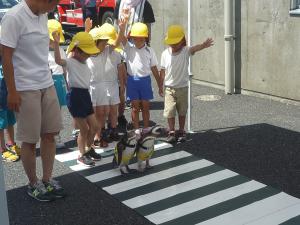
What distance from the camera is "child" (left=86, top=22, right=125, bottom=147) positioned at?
5.23 m

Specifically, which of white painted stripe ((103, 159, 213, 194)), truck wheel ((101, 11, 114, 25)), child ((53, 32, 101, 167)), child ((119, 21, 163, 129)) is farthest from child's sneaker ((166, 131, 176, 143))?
truck wheel ((101, 11, 114, 25))

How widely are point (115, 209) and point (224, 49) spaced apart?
15.5 feet

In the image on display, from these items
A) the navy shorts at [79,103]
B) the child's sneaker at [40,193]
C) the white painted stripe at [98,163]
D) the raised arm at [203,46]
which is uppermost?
the raised arm at [203,46]

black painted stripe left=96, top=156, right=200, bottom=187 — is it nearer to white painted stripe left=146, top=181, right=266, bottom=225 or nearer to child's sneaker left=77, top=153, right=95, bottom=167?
child's sneaker left=77, top=153, right=95, bottom=167

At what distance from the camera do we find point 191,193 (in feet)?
14.2

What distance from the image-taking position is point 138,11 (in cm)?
650

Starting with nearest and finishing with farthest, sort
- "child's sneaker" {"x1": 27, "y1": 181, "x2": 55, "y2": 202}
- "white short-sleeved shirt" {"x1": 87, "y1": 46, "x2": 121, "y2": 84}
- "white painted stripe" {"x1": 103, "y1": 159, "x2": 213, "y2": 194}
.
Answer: "child's sneaker" {"x1": 27, "y1": 181, "x2": 55, "y2": 202} < "white painted stripe" {"x1": 103, "y1": 159, "x2": 213, "y2": 194} < "white short-sleeved shirt" {"x1": 87, "y1": 46, "x2": 121, "y2": 84}

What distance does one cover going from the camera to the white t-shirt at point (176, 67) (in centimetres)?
551

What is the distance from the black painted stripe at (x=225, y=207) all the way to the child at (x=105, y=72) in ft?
6.41

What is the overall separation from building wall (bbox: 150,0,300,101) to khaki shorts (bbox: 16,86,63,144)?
4146 millimetres

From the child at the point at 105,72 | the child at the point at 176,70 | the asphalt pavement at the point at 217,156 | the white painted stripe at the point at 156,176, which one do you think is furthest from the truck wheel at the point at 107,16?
the white painted stripe at the point at 156,176

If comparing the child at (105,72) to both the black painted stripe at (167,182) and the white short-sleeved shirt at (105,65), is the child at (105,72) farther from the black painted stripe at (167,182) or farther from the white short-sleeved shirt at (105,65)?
the black painted stripe at (167,182)

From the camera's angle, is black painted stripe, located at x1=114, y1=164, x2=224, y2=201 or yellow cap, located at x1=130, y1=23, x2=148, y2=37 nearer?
black painted stripe, located at x1=114, y1=164, x2=224, y2=201

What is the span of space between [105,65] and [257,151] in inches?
77.6
